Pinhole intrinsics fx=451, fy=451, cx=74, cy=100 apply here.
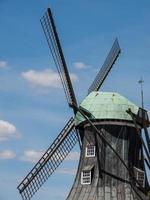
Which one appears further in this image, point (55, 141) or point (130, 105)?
point (55, 141)

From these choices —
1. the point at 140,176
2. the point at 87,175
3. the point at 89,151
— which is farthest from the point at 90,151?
the point at 140,176

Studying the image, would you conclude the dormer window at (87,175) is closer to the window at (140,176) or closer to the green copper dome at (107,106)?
the window at (140,176)

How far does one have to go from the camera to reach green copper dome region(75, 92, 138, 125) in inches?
1018

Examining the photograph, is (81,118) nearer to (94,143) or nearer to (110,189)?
(94,143)

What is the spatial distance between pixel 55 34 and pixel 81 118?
581 centimetres

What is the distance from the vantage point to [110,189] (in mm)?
25016

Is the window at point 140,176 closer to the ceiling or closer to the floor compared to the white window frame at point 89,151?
closer to the floor

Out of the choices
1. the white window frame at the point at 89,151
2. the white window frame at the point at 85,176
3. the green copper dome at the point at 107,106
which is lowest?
the white window frame at the point at 85,176

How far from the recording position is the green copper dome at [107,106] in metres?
25.9

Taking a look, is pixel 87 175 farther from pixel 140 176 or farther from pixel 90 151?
pixel 140 176

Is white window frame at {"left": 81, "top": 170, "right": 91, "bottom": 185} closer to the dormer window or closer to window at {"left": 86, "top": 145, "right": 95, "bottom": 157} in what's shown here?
the dormer window

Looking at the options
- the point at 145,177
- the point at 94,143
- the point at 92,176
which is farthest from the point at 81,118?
the point at 145,177

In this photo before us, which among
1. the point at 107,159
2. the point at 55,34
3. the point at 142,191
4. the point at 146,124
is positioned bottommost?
the point at 142,191

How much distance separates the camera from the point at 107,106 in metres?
26.2
